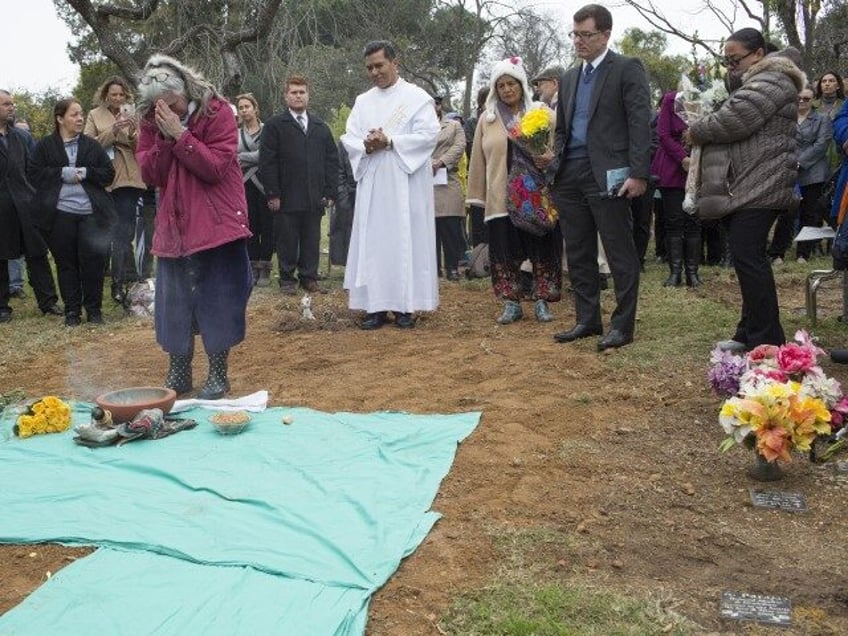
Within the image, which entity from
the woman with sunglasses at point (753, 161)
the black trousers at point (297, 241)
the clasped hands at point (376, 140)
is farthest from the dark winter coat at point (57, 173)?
the woman with sunglasses at point (753, 161)

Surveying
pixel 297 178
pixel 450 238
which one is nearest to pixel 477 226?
pixel 450 238

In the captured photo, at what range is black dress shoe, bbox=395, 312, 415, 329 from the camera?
23.1ft

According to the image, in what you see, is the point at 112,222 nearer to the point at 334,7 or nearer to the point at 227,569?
the point at 227,569

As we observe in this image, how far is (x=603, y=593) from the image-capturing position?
2.74m

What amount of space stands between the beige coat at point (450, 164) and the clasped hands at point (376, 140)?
2.62m

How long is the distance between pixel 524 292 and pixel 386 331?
5.22ft

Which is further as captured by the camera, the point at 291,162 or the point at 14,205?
the point at 291,162

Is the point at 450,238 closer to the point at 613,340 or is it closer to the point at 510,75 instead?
the point at 510,75

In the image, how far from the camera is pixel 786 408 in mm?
3482

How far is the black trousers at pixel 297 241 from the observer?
29.2 feet

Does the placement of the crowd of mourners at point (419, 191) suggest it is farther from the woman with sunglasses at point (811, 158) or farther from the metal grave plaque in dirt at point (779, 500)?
the metal grave plaque in dirt at point (779, 500)

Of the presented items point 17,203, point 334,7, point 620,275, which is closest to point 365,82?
point 334,7

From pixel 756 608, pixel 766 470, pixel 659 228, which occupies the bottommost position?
pixel 756 608

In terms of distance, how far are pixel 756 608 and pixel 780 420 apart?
Answer: 104 cm
